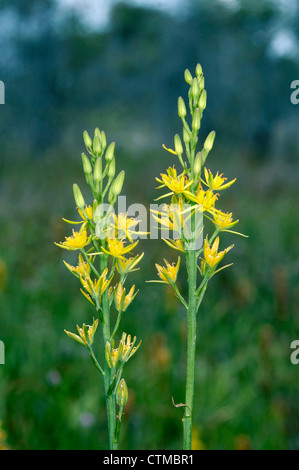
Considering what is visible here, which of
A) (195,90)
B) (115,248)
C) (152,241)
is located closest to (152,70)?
(152,241)

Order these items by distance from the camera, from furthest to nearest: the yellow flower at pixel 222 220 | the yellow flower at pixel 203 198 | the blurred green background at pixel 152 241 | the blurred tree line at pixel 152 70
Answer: the blurred tree line at pixel 152 70 < the blurred green background at pixel 152 241 < the yellow flower at pixel 222 220 < the yellow flower at pixel 203 198

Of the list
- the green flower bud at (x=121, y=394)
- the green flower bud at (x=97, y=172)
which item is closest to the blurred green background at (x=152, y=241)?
the green flower bud at (x=121, y=394)

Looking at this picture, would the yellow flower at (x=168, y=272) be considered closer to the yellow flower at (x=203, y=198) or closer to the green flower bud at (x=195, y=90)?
the yellow flower at (x=203, y=198)

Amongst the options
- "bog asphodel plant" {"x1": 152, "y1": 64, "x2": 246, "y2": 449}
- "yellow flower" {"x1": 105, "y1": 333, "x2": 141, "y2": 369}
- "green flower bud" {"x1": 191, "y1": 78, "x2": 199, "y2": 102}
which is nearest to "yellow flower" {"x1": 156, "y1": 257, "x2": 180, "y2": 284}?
"bog asphodel plant" {"x1": 152, "y1": 64, "x2": 246, "y2": 449}

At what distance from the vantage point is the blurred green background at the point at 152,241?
2318 mm

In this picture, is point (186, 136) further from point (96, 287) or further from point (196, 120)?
point (96, 287)

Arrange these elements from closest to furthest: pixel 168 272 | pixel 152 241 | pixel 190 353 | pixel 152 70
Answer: pixel 190 353 → pixel 168 272 → pixel 152 241 → pixel 152 70

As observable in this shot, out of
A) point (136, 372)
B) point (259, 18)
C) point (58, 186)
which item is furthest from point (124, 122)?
point (136, 372)

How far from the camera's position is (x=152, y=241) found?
5.19 meters

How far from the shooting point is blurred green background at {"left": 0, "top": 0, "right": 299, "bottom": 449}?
2.32 meters

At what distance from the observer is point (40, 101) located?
42.4ft

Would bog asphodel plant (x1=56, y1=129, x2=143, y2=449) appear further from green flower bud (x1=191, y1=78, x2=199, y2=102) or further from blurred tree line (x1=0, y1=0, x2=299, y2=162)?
blurred tree line (x1=0, y1=0, x2=299, y2=162)

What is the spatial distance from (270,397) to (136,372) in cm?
75

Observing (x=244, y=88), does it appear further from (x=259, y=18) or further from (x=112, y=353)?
(x=112, y=353)
